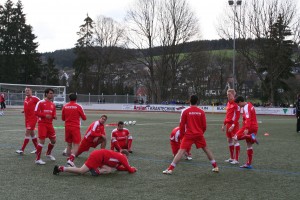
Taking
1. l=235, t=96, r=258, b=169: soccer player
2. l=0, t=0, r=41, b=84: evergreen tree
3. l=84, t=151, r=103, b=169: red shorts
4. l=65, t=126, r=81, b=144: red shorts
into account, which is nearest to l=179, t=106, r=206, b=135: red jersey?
l=235, t=96, r=258, b=169: soccer player

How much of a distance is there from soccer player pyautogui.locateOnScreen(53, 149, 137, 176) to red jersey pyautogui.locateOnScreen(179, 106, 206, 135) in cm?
152

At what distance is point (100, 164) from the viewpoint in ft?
27.4

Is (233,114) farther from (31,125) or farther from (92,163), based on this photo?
(31,125)

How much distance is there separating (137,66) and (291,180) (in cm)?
5539

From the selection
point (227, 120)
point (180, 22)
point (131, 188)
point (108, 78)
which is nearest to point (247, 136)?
point (227, 120)

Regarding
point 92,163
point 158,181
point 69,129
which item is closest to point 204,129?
point 158,181

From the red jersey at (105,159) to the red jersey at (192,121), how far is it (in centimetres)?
152

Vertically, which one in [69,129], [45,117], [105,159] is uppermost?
[45,117]

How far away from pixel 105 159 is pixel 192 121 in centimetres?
206

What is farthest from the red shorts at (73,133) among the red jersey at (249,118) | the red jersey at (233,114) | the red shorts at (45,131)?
the red jersey at (249,118)

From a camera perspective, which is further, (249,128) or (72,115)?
(72,115)

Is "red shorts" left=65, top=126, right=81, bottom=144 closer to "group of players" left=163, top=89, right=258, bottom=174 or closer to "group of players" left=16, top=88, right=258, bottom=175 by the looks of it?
"group of players" left=16, top=88, right=258, bottom=175

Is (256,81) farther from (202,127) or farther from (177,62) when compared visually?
(202,127)

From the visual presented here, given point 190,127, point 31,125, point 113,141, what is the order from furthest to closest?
point 113,141, point 31,125, point 190,127
